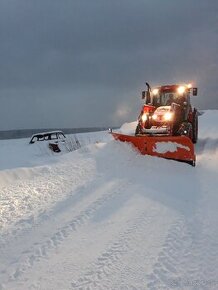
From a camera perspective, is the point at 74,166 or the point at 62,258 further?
the point at 74,166

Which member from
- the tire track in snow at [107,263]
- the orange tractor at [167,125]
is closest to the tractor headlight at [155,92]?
the orange tractor at [167,125]

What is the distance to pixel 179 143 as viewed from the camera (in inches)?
382

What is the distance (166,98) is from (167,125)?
1.87 metres

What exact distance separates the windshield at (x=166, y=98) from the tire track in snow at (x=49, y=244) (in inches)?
286

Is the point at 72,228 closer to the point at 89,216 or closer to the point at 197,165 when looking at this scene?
the point at 89,216

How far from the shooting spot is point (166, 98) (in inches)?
512

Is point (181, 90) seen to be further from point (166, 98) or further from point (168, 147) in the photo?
point (168, 147)

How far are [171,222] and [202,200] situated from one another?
130 centimetres

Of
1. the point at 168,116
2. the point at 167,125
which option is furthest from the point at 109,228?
the point at 168,116

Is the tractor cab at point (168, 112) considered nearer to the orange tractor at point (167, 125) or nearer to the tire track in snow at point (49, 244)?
the orange tractor at point (167, 125)

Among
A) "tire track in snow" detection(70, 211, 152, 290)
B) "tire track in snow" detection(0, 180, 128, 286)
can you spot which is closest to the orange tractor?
"tire track in snow" detection(0, 180, 128, 286)

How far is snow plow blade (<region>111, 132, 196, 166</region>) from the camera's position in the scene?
948 centimetres

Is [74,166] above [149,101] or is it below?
below

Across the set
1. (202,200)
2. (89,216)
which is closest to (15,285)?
(89,216)
